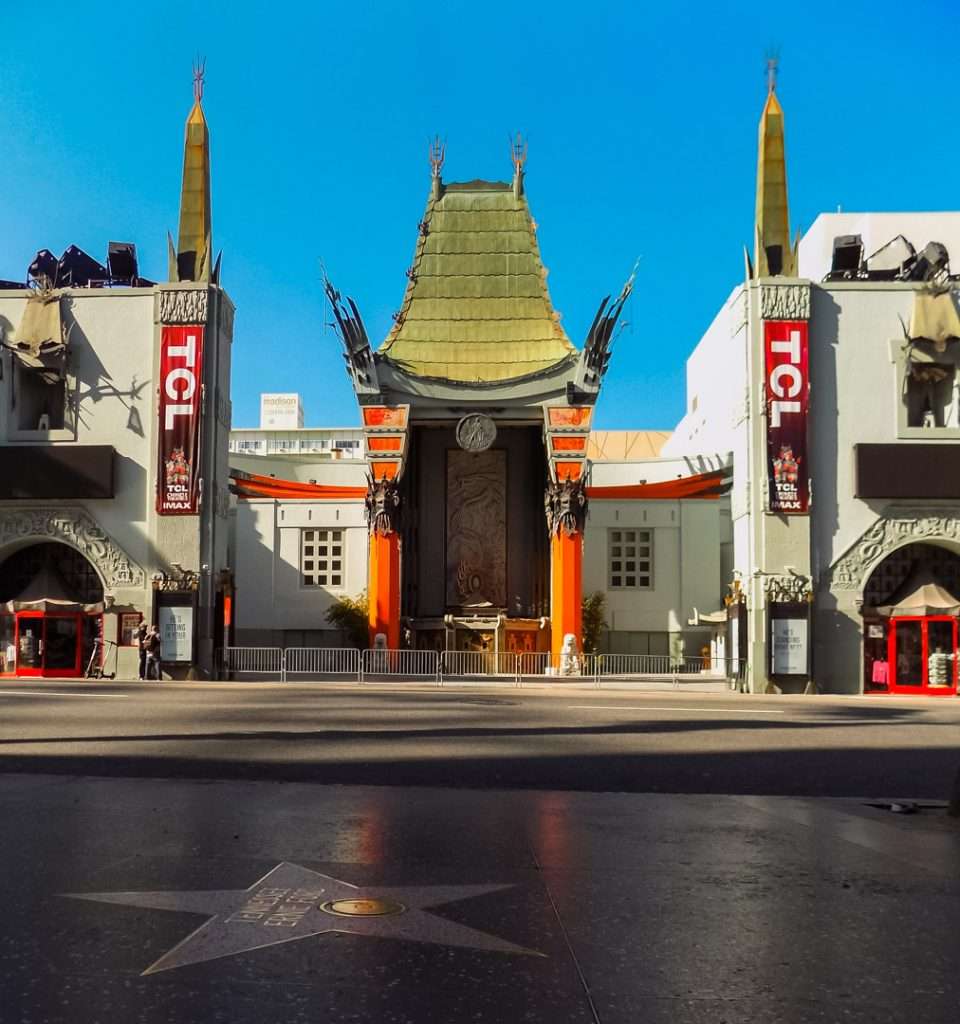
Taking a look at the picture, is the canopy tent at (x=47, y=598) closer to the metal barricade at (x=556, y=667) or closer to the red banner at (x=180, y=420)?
the red banner at (x=180, y=420)

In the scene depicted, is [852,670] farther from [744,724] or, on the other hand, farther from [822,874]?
[822,874]

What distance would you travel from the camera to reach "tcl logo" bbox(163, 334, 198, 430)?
37031 mm

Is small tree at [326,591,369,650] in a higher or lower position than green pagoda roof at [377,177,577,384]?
lower

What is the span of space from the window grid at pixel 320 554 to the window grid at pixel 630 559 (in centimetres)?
1244

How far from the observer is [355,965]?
4.58 metres

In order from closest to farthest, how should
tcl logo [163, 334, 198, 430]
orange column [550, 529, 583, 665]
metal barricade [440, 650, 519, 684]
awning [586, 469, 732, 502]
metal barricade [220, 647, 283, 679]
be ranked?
tcl logo [163, 334, 198, 430], metal barricade [220, 647, 283, 679], metal barricade [440, 650, 519, 684], orange column [550, 529, 583, 665], awning [586, 469, 732, 502]

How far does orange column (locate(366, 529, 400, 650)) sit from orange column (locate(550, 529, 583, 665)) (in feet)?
20.9

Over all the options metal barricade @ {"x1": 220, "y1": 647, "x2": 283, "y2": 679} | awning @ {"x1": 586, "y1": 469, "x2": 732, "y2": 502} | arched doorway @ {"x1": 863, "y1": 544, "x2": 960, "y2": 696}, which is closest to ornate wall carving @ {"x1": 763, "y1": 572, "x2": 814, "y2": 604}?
arched doorway @ {"x1": 863, "y1": 544, "x2": 960, "y2": 696}

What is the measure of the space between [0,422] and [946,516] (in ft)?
99.3

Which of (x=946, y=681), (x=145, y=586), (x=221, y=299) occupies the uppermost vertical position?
(x=221, y=299)

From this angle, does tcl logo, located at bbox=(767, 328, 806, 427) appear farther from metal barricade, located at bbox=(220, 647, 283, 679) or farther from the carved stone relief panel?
the carved stone relief panel

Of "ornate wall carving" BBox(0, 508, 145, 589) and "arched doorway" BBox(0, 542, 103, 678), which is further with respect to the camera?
"ornate wall carving" BBox(0, 508, 145, 589)

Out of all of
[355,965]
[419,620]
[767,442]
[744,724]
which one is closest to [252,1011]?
[355,965]

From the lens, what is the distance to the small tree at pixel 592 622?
4931cm
